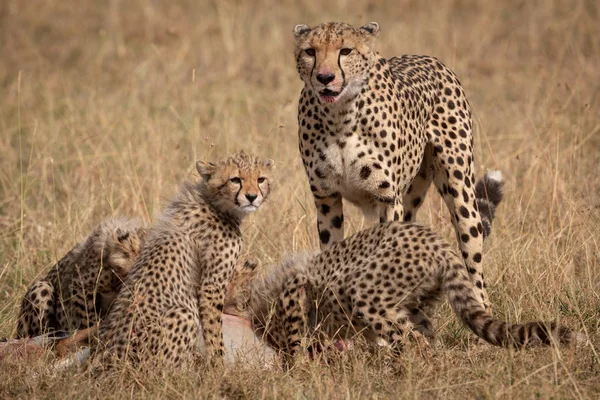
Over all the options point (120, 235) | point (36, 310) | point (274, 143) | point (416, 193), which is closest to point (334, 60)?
point (416, 193)

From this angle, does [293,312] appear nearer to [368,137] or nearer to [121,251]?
[121,251]

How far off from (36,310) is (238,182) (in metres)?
1.09

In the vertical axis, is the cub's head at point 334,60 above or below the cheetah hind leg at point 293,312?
above

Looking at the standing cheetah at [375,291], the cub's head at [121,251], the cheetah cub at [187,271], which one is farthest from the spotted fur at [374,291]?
the cub's head at [121,251]

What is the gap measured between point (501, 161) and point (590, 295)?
7.00 feet

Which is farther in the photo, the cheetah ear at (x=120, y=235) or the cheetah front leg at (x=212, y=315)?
the cheetah ear at (x=120, y=235)

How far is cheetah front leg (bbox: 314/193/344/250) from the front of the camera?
5.02 m

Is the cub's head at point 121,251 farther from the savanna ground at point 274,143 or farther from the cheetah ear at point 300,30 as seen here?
the cheetah ear at point 300,30

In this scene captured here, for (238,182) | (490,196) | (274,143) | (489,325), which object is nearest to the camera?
(489,325)

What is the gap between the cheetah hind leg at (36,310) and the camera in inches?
182

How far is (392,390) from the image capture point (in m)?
3.81

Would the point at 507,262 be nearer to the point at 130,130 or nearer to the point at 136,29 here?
the point at 130,130

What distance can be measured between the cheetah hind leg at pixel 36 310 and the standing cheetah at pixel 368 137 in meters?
1.31

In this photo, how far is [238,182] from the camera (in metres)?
4.48
